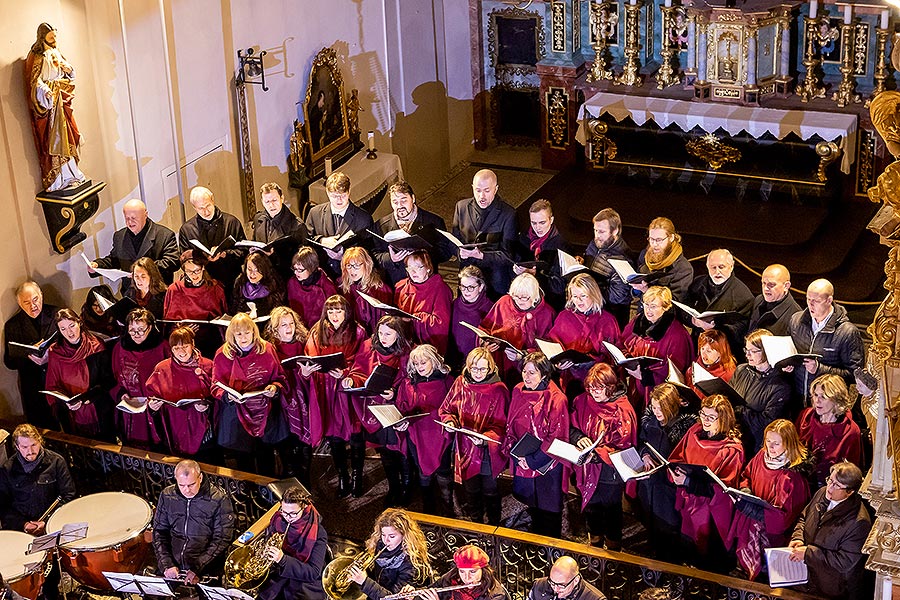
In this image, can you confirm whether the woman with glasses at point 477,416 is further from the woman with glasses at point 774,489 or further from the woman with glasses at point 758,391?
the woman with glasses at point 774,489

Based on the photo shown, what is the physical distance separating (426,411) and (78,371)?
2.65 m

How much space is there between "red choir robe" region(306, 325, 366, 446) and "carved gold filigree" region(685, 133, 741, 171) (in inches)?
238

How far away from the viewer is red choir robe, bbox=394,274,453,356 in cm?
1024

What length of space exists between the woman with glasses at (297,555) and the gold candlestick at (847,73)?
25.8 feet

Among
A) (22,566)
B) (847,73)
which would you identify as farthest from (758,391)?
(847,73)

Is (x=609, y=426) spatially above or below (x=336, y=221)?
below

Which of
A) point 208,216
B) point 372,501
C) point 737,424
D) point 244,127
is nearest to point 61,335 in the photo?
point 208,216

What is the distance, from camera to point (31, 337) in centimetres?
1074

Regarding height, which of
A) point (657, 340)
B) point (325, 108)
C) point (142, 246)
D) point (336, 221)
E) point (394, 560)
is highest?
point (325, 108)

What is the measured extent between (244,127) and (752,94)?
5.13 m

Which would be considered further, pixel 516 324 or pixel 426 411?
pixel 516 324

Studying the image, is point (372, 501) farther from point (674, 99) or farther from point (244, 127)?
point (674, 99)

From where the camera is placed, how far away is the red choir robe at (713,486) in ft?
28.1

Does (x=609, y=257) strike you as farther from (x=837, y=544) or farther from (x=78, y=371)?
(x=78, y=371)
